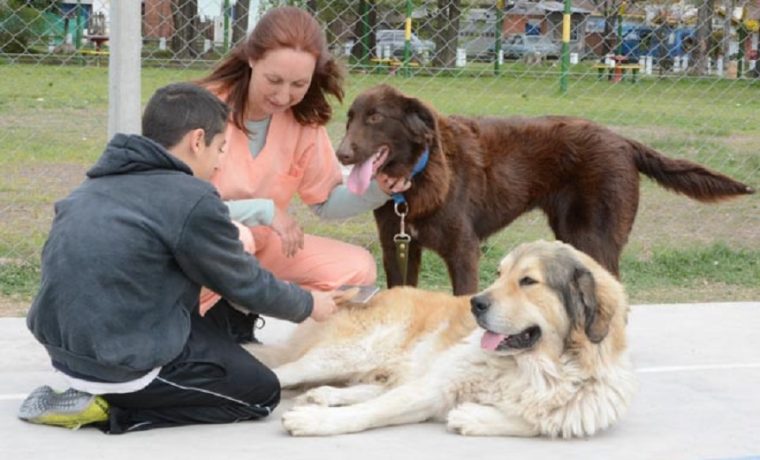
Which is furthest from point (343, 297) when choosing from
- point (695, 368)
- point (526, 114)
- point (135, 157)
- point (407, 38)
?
point (407, 38)

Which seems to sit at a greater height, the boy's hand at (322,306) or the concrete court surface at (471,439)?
the boy's hand at (322,306)

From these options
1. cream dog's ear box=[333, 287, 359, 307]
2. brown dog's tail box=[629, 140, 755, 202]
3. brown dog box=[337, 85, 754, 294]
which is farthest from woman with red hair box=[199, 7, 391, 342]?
brown dog's tail box=[629, 140, 755, 202]

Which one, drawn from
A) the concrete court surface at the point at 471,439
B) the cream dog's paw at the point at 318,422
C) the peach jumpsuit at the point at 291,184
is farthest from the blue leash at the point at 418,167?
the cream dog's paw at the point at 318,422

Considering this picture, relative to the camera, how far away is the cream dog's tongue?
3867mm

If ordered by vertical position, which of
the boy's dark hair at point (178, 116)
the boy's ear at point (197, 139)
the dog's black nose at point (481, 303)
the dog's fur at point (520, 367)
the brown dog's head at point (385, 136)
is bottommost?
the dog's fur at point (520, 367)

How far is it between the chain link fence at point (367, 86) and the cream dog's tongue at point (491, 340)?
330 centimetres

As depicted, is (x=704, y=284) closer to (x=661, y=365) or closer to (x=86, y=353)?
(x=661, y=365)

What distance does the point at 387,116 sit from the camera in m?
5.16

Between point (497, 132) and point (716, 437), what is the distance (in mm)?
2061

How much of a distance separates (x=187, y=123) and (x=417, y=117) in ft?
4.96

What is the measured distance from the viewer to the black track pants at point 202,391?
12.7ft

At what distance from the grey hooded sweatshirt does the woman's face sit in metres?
0.96

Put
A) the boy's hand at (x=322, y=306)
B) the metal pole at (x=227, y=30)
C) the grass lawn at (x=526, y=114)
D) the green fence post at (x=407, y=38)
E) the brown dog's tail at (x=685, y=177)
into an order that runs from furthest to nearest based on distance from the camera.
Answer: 1. the green fence post at (x=407, y=38)
2. the metal pole at (x=227, y=30)
3. the grass lawn at (x=526, y=114)
4. the brown dog's tail at (x=685, y=177)
5. the boy's hand at (x=322, y=306)

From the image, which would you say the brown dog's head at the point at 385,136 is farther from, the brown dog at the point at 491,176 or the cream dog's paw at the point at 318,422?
the cream dog's paw at the point at 318,422
